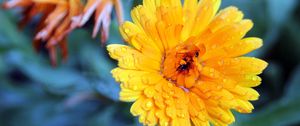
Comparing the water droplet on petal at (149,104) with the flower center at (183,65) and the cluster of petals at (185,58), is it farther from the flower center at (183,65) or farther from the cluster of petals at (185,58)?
the flower center at (183,65)

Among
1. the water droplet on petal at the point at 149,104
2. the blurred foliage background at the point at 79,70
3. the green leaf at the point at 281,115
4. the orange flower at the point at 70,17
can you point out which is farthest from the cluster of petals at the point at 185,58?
the blurred foliage background at the point at 79,70

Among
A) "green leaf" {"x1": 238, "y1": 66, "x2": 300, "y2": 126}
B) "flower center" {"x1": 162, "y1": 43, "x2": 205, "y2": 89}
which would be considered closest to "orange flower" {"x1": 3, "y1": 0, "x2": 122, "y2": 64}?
"flower center" {"x1": 162, "y1": 43, "x2": 205, "y2": 89}

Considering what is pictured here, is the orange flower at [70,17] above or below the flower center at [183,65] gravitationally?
above

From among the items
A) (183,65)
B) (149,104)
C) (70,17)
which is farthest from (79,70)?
(149,104)

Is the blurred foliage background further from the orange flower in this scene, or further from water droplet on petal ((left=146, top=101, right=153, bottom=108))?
water droplet on petal ((left=146, top=101, right=153, bottom=108))

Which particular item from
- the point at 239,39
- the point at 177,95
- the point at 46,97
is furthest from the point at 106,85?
the point at 46,97

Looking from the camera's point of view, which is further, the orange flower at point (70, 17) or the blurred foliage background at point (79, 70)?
the blurred foliage background at point (79, 70)

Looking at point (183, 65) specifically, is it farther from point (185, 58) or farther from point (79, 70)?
point (79, 70)
